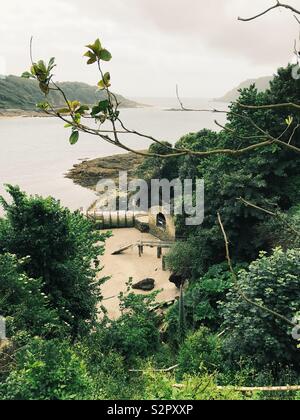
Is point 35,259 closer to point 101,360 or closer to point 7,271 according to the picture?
point 7,271

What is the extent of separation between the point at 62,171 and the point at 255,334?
49.2 meters

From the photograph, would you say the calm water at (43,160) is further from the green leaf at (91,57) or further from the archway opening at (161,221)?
the green leaf at (91,57)

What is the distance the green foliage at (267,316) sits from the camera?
1044 centimetres

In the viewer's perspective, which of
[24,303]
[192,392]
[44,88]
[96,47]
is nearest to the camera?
[96,47]

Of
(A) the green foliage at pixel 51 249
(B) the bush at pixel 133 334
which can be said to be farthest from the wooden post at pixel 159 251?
(A) the green foliage at pixel 51 249

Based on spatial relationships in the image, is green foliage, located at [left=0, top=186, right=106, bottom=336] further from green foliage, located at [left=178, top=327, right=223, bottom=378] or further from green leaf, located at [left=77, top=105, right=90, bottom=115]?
green leaf, located at [left=77, top=105, right=90, bottom=115]

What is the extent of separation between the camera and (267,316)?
34.6 ft

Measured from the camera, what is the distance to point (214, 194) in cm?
2111

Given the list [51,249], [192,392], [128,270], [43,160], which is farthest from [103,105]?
[43,160]

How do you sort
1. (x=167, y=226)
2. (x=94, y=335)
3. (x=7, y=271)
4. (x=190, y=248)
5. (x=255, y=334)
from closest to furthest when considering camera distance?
(x=255, y=334) → (x=7, y=271) → (x=94, y=335) → (x=190, y=248) → (x=167, y=226)

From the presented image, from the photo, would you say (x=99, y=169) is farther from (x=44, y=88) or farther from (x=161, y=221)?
(x=44, y=88)

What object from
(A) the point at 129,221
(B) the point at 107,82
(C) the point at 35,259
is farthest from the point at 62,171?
(B) the point at 107,82

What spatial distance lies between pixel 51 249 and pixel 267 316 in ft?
24.8

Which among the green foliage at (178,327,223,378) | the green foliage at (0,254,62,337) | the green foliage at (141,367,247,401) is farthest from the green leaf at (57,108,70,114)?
the green foliage at (178,327,223,378)
